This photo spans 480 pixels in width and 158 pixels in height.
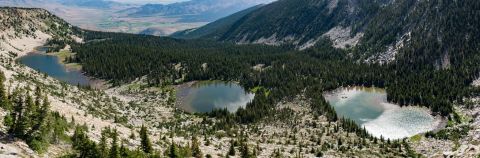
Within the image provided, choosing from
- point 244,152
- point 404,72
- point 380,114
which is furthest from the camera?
point 404,72

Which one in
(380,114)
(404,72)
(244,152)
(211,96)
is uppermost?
(244,152)

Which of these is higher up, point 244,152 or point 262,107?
point 244,152

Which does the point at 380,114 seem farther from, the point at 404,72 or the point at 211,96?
the point at 211,96

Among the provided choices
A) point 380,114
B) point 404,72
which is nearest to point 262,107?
point 380,114

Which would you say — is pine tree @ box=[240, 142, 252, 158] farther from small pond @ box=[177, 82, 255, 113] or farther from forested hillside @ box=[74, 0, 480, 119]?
forested hillside @ box=[74, 0, 480, 119]

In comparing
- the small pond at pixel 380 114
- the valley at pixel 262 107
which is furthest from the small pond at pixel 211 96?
the small pond at pixel 380 114

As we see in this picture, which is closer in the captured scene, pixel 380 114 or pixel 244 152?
pixel 244 152

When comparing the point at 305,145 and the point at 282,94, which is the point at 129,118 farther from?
the point at 282,94
